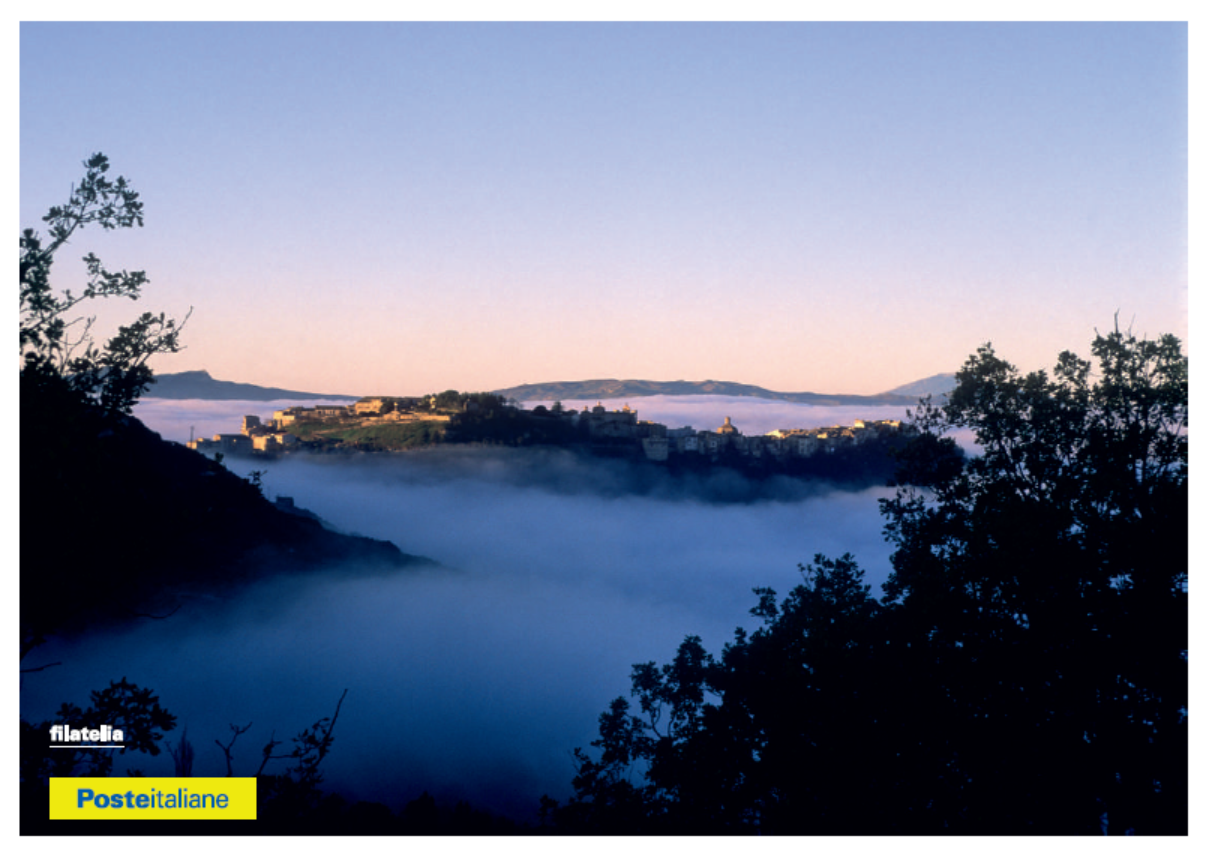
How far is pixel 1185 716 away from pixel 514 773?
3076 centimetres

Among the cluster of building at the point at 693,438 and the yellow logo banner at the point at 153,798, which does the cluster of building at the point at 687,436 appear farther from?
the yellow logo banner at the point at 153,798

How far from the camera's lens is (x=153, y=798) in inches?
336

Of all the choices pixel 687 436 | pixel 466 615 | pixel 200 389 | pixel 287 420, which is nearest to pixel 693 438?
pixel 687 436

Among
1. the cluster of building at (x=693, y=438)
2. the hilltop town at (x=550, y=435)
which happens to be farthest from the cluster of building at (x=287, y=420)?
the cluster of building at (x=693, y=438)

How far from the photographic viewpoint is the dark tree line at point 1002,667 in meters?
7.82

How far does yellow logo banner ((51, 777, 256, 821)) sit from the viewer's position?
8.16m

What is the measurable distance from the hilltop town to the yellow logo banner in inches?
992

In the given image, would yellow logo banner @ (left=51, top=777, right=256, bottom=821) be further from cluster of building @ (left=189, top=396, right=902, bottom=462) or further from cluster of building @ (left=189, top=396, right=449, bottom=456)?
cluster of building @ (left=189, top=396, right=902, bottom=462)

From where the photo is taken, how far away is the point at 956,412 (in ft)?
37.0

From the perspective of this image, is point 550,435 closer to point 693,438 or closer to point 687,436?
point 687,436

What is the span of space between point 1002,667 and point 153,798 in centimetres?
1141
